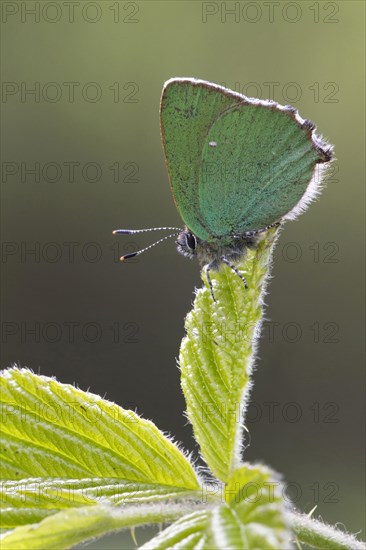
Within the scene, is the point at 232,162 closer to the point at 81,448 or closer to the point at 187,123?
the point at 187,123

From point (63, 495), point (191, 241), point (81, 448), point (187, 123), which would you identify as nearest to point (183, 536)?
point (63, 495)

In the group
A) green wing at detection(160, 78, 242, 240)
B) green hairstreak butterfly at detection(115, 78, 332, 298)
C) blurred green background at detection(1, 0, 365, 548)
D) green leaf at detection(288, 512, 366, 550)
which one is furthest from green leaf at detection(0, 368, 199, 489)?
blurred green background at detection(1, 0, 365, 548)

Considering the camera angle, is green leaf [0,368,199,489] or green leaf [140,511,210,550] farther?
green leaf [0,368,199,489]

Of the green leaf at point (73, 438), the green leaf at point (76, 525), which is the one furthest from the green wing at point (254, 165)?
the green leaf at point (76, 525)

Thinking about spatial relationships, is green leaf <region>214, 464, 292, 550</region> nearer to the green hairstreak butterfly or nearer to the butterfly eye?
the green hairstreak butterfly

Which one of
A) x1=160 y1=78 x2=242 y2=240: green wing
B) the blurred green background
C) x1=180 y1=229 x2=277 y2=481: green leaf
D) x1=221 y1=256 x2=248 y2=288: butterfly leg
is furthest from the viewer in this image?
the blurred green background

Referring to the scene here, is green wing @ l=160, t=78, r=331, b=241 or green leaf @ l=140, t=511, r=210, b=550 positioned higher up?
green wing @ l=160, t=78, r=331, b=241
